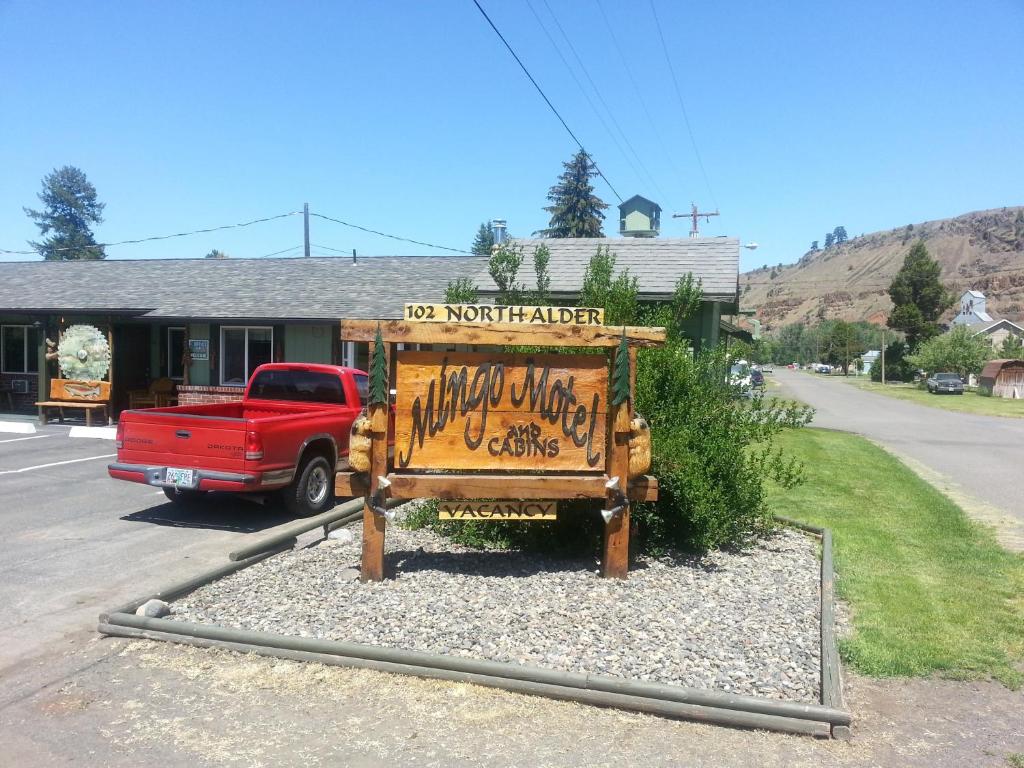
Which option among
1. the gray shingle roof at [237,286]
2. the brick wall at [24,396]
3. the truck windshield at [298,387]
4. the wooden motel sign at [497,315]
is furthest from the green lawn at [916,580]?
the brick wall at [24,396]

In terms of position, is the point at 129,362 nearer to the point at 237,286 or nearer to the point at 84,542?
the point at 237,286

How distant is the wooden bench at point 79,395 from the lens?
18.6 metres

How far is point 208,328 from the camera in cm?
1970

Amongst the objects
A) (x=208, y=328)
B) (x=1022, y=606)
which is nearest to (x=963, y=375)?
(x=208, y=328)

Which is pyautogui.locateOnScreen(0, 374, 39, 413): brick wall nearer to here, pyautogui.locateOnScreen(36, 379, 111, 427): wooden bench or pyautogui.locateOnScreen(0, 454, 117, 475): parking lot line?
pyautogui.locateOnScreen(36, 379, 111, 427): wooden bench

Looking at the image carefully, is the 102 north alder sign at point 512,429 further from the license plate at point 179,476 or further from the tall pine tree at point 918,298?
the tall pine tree at point 918,298

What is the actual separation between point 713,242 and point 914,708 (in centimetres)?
1465

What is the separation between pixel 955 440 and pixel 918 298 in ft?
191

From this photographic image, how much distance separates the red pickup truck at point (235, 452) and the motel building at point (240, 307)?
24.4 feet

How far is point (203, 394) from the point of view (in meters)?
17.1

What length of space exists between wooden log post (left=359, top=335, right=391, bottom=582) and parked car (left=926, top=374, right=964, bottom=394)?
54.4 meters

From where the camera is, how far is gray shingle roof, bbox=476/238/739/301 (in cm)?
1579

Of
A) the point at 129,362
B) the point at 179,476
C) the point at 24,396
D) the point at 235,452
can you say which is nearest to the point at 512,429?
the point at 235,452

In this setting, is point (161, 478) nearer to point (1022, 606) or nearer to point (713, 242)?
point (1022, 606)
